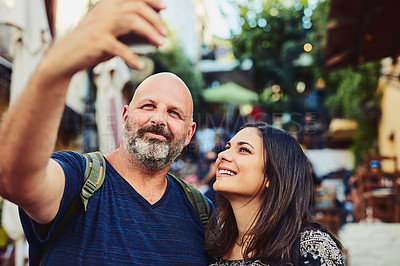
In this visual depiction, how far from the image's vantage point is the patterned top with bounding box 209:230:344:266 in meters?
1.98

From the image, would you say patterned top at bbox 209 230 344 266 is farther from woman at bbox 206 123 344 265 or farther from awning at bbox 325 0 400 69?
awning at bbox 325 0 400 69

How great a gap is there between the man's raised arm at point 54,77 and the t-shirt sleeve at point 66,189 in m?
0.49

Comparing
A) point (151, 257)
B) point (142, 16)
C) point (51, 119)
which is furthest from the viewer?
point (151, 257)

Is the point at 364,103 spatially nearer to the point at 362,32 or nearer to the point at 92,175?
the point at 362,32

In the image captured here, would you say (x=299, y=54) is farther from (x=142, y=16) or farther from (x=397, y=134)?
(x=142, y=16)

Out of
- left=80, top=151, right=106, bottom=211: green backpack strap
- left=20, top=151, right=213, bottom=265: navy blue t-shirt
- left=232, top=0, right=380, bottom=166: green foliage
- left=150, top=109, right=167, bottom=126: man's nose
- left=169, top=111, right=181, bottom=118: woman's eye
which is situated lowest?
left=20, top=151, right=213, bottom=265: navy blue t-shirt

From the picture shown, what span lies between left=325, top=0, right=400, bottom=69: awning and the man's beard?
12.7ft

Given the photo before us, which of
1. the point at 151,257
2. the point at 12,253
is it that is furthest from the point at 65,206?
the point at 12,253

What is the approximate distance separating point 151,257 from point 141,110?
2.86 feet

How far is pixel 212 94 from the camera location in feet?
55.5

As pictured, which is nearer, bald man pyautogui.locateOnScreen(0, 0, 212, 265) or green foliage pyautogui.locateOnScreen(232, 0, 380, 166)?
bald man pyautogui.locateOnScreen(0, 0, 212, 265)

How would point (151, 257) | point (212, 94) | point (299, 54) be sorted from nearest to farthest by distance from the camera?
point (151, 257), point (212, 94), point (299, 54)

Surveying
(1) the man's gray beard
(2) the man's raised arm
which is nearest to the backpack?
(1) the man's gray beard

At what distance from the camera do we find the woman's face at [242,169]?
7.79ft
